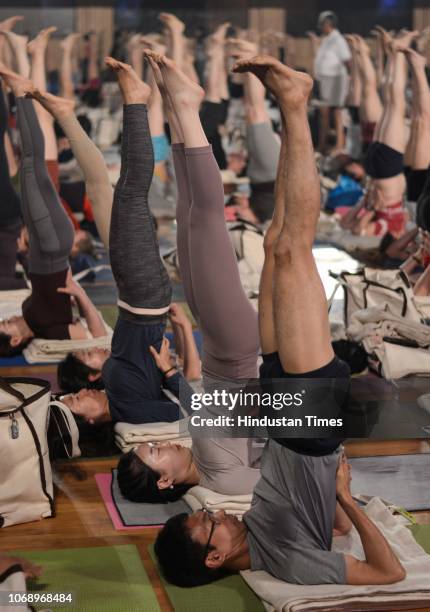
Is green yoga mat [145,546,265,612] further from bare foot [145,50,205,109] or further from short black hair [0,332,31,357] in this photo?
short black hair [0,332,31,357]

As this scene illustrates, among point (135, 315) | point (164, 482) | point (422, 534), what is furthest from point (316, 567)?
point (135, 315)

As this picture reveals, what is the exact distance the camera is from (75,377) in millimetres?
4645

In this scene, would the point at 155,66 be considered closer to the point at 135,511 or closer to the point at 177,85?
the point at 177,85

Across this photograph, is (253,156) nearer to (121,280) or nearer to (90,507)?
(121,280)

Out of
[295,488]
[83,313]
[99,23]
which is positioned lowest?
[99,23]

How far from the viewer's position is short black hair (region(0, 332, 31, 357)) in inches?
211

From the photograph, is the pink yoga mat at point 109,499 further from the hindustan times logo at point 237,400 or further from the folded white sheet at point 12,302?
the folded white sheet at point 12,302

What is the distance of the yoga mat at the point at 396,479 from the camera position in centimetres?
380

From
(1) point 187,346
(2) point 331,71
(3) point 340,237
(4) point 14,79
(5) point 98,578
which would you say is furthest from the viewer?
(2) point 331,71

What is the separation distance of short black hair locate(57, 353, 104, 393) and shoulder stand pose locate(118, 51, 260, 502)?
86 cm

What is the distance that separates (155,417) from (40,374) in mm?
1074

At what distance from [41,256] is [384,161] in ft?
10.2

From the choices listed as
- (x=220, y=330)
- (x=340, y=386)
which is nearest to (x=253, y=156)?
(x=220, y=330)

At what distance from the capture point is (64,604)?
3.13 metres
